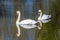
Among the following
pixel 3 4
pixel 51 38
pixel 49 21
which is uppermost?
pixel 3 4

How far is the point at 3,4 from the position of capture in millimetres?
1196

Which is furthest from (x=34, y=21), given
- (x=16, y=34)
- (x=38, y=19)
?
(x=16, y=34)

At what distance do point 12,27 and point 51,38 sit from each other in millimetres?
293

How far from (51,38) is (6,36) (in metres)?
0.32

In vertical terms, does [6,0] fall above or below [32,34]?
above

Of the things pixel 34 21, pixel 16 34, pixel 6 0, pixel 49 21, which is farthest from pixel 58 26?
pixel 6 0

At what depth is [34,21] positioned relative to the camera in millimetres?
1211

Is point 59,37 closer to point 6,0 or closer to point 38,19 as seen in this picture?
point 38,19

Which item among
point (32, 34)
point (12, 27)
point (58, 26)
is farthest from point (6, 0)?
point (58, 26)

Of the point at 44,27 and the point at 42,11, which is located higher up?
the point at 42,11

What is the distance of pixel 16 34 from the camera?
119 centimetres

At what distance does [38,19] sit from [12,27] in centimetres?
20

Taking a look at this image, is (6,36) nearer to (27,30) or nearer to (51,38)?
(27,30)

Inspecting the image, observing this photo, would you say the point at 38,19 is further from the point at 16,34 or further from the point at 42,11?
the point at 16,34
